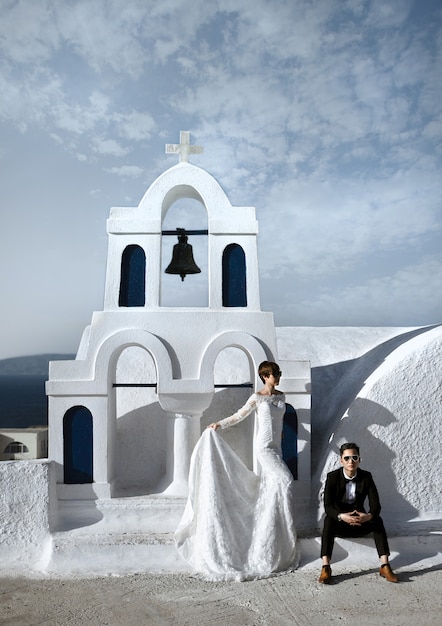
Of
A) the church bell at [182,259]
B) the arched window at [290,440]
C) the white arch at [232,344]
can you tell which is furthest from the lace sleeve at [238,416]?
the church bell at [182,259]

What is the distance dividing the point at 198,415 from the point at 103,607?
8.07 ft

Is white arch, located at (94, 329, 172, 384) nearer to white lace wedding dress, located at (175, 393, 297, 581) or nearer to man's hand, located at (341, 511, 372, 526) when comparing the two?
white lace wedding dress, located at (175, 393, 297, 581)

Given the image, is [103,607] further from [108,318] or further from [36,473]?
[108,318]

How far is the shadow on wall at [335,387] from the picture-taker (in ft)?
24.8

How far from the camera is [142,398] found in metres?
8.30

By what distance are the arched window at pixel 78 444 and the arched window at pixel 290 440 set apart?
7.76 ft

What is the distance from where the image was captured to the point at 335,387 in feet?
28.7

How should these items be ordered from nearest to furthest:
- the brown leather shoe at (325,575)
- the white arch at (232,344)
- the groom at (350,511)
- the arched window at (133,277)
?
the brown leather shoe at (325,575)
the groom at (350,511)
the white arch at (232,344)
the arched window at (133,277)

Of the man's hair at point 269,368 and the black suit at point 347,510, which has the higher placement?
the man's hair at point 269,368

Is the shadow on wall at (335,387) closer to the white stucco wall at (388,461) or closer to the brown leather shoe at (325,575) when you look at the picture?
the white stucco wall at (388,461)

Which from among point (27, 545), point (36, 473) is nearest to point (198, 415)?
point (36, 473)

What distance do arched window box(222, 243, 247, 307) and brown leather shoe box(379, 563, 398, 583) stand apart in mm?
3328

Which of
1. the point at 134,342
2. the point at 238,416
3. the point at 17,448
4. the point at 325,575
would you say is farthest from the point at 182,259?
the point at 17,448

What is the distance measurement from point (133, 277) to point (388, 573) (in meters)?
4.42
